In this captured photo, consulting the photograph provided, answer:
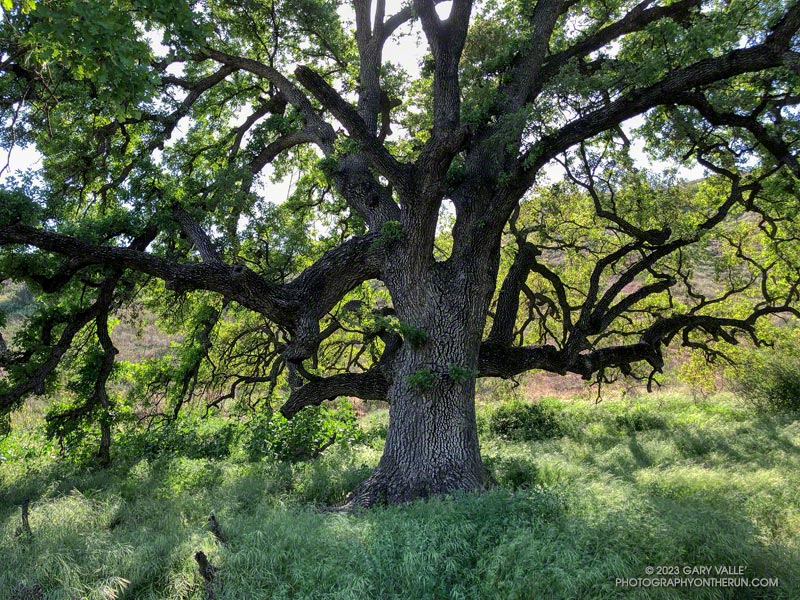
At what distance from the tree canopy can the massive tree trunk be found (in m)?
0.03

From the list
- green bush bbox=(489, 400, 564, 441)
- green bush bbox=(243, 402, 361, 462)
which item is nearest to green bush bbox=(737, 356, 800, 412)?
green bush bbox=(489, 400, 564, 441)

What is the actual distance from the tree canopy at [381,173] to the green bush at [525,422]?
12.8 ft

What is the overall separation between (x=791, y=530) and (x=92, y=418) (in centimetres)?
1052

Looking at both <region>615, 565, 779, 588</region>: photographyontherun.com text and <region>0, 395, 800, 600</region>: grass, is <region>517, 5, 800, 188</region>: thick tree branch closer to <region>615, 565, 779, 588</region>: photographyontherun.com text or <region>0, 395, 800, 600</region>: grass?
<region>0, 395, 800, 600</region>: grass

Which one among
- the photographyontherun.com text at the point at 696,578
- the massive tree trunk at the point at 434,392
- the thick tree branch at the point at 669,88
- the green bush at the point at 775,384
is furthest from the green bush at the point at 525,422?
the photographyontherun.com text at the point at 696,578

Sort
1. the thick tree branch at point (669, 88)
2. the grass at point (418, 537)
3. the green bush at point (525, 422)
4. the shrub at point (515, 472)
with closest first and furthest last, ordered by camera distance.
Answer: the grass at point (418, 537) → the thick tree branch at point (669, 88) → the shrub at point (515, 472) → the green bush at point (525, 422)

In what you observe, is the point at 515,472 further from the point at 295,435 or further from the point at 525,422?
the point at 525,422

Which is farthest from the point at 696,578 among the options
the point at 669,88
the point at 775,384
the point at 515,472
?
the point at 775,384

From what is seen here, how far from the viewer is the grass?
3496 millimetres

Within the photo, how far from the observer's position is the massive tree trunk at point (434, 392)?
230 inches

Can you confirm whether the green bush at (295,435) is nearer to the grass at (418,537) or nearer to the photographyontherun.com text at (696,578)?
the grass at (418,537)

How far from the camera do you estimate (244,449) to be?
9633mm

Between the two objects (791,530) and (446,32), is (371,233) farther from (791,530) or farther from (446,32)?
(791,530)

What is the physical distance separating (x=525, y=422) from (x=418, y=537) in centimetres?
964
